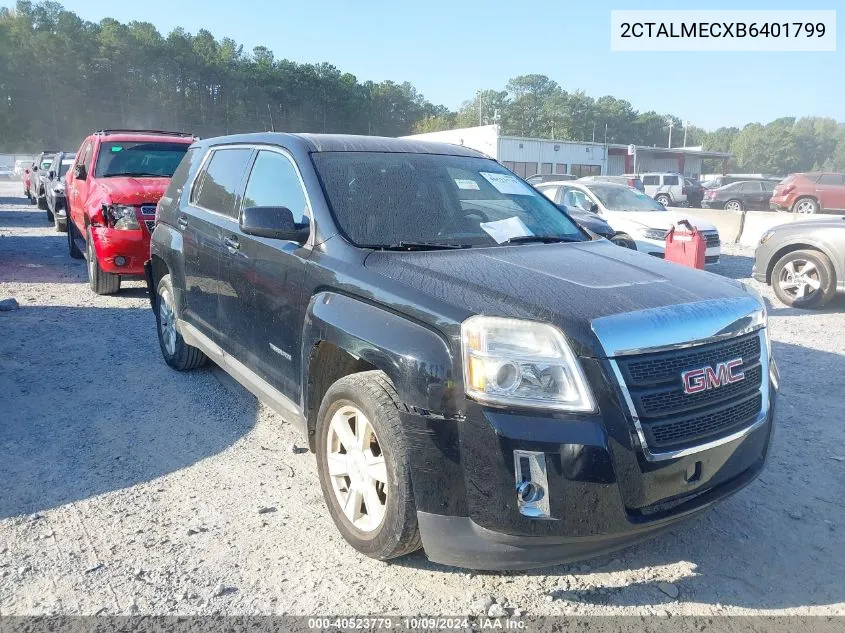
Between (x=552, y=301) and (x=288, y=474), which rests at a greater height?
(x=552, y=301)

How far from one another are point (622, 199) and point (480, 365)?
10727mm

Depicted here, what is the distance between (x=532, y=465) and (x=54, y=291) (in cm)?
822

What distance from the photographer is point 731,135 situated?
490 feet

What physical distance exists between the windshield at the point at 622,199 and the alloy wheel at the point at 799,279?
3.66 m

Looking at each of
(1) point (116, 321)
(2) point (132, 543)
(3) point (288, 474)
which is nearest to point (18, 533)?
(2) point (132, 543)

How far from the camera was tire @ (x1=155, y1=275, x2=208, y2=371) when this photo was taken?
523 cm

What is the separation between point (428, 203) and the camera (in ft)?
12.0

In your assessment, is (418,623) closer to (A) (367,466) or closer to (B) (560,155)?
(A) (367,466)

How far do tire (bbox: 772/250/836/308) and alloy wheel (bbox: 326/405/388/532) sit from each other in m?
7.58

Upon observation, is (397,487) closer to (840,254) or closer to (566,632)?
(566,632)

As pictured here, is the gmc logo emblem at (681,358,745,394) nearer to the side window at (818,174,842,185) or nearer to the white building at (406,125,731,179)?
the side window at (818,174,842,185)

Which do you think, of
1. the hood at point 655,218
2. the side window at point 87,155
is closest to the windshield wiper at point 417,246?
the side window at point 87,155

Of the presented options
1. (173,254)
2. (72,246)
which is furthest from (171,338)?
(72,246)

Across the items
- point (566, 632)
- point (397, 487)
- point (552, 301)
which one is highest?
point (552, 301)
